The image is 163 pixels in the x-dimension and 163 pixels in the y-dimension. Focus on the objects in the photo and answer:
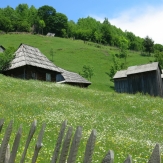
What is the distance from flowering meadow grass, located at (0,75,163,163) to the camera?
382 inches

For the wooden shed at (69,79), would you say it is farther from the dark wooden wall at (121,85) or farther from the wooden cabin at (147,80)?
the wooden cabin at (147,80)

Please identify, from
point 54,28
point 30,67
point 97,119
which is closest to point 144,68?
point 30,67

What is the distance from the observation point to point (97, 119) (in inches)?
607

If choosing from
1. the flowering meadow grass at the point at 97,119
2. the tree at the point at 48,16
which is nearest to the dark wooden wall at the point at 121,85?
the flowering meadow grass at the point at 97,119

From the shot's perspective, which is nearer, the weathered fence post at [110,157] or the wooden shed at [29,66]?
the weathered fence post at [110,157]

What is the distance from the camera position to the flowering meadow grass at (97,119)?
971 centimetres

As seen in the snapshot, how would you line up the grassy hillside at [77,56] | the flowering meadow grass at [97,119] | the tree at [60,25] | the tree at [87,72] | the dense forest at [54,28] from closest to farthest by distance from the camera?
the flowering meadow grass at [97,119] → the tree at [87,72] → the grassy hillside at [77,56] → the dense forest at [54,28] → the tree at [60,25]

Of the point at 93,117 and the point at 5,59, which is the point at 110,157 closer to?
the point at 93,117

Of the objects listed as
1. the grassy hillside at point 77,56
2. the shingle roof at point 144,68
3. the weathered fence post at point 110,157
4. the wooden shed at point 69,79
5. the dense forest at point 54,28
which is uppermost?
the dense forest at point 54,28

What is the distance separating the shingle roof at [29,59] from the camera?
3700 centimetres

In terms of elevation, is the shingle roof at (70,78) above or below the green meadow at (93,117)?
above

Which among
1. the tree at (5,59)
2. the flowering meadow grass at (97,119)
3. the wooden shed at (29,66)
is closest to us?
the flowering meadow grass at (97,119)

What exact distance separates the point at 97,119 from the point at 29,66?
24.5 metres

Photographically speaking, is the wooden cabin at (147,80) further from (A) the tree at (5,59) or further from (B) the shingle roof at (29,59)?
(A) the tree at (5,59)
